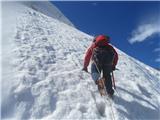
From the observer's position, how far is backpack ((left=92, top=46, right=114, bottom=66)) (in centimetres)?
1008

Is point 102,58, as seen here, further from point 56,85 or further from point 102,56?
point 56,85

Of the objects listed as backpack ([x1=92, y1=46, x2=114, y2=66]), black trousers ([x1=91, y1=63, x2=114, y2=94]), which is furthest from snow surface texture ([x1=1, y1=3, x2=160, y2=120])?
backpack ([x1=92, y1=46, x2=114, y2=66])

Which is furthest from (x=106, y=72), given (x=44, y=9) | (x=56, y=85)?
(x=44, y=9)

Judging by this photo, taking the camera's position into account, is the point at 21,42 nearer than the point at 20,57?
No

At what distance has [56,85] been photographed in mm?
9984

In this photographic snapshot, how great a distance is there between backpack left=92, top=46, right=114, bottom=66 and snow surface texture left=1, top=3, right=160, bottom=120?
96 centimetres

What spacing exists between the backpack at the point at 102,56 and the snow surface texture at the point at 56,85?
963 mm

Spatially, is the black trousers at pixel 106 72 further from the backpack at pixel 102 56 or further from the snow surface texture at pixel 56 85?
the snow surface texture at pixel 56 85

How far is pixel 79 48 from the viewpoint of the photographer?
49.0 ft

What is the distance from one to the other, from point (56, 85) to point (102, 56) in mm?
1751

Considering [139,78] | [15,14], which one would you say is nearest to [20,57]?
[139,78]

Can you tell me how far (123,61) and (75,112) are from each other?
721 cm

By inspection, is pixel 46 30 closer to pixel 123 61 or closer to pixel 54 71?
pixel 123 61

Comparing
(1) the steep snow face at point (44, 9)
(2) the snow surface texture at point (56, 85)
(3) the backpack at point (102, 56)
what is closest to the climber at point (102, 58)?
(3) the backpack at point (102, 56)
